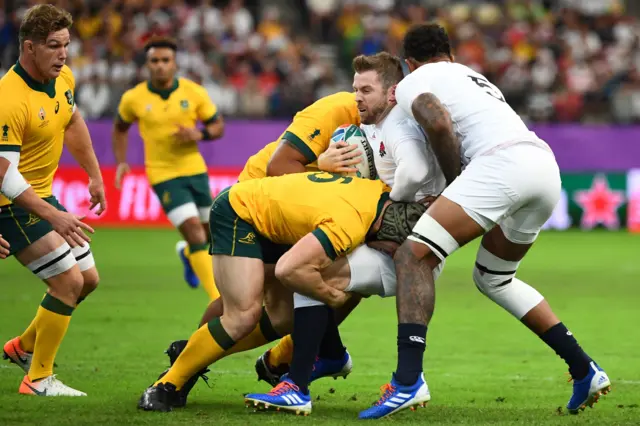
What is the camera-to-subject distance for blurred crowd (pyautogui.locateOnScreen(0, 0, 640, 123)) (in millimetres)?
21156

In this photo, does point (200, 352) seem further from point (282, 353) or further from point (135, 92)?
point (135, 92)

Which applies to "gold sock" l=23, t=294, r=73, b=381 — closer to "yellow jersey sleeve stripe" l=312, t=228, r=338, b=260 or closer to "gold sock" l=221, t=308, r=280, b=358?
"gold sock" l=221, t=308, r=280, b=358

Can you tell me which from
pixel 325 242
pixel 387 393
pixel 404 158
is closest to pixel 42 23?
pixel 325 242

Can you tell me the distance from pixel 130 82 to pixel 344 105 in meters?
13.9

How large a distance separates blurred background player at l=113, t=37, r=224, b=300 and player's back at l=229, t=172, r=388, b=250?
16.8 ft

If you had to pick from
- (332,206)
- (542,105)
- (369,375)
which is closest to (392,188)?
(332,206)

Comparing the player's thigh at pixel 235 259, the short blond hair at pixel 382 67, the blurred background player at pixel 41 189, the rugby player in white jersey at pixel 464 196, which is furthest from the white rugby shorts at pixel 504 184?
the blurred background player at pixel 41 189

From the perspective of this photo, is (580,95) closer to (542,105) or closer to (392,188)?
(542,105)

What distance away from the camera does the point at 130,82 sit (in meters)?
20.7

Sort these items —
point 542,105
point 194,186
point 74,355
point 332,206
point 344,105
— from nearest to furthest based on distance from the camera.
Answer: point 332,206 → point 344,105 → point 74,355 → point 194,186 → point 542,105

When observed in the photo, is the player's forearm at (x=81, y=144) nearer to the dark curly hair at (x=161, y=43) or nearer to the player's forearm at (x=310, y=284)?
the player's forearm at (x=310, y=284)

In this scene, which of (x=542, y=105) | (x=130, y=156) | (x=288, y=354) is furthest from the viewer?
(x=542, y=105)

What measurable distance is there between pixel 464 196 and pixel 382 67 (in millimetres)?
1077

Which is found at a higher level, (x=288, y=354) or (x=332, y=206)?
(x=332, y=206)
